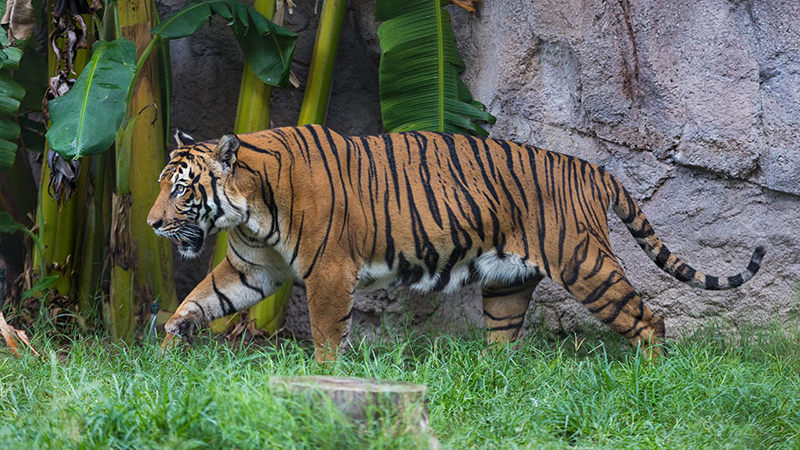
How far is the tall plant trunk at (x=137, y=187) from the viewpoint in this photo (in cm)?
561

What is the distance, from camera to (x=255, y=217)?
462 centimetres

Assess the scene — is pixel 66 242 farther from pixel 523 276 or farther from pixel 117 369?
pixel 523 276

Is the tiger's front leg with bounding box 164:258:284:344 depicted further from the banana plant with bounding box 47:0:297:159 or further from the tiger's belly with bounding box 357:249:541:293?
the banana plant with bounding box 47:0:297:159

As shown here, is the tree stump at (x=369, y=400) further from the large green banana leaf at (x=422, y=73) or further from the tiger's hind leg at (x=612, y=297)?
the large green banana leaf at (x=422, y=73)

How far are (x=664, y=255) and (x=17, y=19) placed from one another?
4.39m

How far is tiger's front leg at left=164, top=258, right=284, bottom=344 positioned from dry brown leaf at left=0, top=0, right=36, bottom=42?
2.05 metres

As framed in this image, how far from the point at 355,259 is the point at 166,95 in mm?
2274

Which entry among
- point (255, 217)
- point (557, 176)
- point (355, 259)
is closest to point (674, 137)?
point (557, 176)

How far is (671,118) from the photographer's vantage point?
538 cm

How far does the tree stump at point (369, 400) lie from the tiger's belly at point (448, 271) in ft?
6.13

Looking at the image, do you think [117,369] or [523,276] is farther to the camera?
[523,276]

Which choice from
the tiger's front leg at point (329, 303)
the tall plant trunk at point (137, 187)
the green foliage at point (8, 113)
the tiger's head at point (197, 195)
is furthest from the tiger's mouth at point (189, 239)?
the green foliage at point (8, 113)

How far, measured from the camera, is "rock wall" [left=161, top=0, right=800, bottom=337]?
5195 mm

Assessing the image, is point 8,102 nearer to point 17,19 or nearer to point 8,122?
point 8,122
